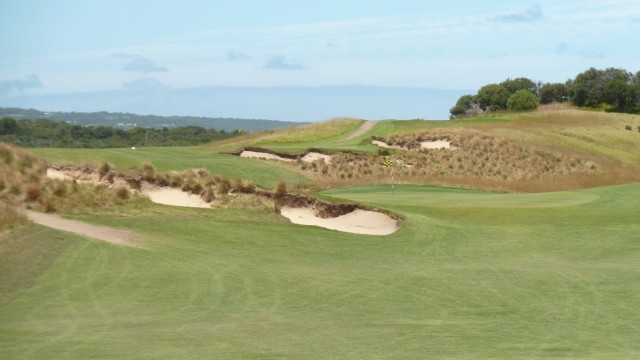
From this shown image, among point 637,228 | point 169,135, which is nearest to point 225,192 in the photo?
point 637,228

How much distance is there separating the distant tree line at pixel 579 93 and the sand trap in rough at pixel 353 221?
86.4 m

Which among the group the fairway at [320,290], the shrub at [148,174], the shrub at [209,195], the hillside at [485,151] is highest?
the shrub at [148,174]

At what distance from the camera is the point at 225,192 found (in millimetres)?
24812

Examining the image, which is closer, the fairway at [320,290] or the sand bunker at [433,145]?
the fairway at [320,290]

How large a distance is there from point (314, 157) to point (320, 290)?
36.5 metres

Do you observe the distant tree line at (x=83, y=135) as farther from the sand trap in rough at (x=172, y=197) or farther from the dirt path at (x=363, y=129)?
the sand trap in rough at (x=172, y=197)

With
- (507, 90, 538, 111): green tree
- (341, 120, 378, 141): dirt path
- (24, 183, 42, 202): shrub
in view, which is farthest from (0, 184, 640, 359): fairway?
(507, 90, 538, 111): green tree

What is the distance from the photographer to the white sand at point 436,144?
202ft

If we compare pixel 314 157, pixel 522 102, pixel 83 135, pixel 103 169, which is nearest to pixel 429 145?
pixel 314 157

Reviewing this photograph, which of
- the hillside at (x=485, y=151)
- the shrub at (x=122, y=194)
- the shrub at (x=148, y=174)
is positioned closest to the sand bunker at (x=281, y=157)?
the hillside at (x=485, y=151)

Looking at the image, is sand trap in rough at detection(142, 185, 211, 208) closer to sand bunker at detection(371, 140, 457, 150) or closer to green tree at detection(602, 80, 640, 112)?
sand bunker at detection(371, 140, 457, 150)

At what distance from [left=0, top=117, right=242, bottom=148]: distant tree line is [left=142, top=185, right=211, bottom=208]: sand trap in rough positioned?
51.8 meters

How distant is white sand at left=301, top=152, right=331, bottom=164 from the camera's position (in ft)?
163

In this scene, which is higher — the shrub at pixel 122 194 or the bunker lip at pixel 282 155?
the shrub at pixel 122 194
